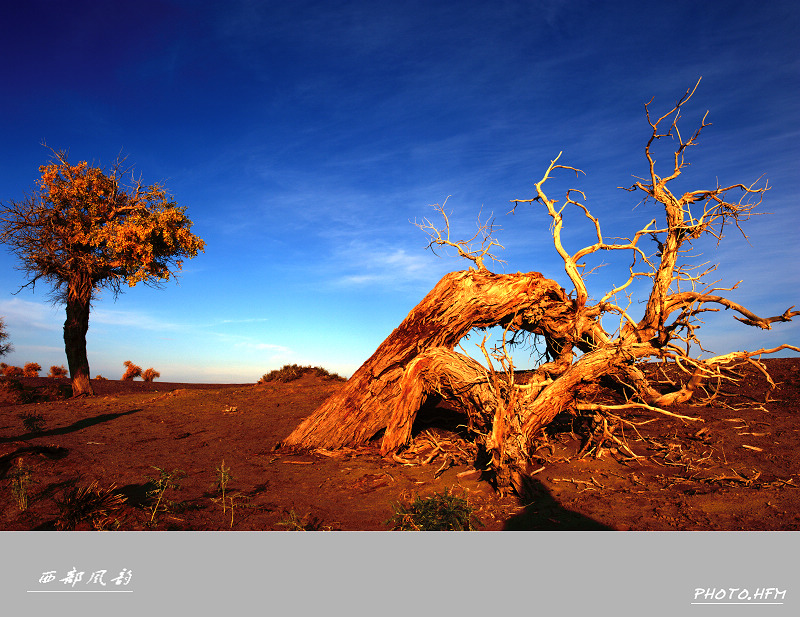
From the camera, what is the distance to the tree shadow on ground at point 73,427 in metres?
8.82

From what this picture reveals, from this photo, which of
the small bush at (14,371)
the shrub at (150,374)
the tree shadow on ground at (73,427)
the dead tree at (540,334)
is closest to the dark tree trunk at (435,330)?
the dead tree at (540,334)

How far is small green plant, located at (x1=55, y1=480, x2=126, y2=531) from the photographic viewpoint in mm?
4348

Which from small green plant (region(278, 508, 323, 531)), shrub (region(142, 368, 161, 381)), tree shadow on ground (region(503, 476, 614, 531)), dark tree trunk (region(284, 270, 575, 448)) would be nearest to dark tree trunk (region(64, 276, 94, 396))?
shrub (region(142, 368, 161, 381))

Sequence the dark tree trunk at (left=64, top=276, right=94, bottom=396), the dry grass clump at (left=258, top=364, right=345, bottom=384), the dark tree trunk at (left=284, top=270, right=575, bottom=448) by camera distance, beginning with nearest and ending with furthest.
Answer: the dark tree trunk at (left=284, top=270, right=575, bottom=448) < the dark tree trunk at (left=64, top=276, right=94, bottom=396) < the dry grass clump at (left=258, top=364, right=345, bottom=384)

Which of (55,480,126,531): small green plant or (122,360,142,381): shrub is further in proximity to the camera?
(122,360,142,381): shrub

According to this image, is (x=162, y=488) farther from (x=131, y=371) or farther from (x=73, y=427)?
(x=131, y=371)

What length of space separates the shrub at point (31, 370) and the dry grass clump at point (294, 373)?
56.5ft

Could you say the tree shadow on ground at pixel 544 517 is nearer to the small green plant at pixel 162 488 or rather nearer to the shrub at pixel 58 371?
the small green plant at pixel 162 488

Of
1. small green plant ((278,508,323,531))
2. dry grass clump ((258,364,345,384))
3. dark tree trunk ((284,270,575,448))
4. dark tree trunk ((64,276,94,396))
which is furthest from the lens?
dry grass clump ((258,364,345,384))

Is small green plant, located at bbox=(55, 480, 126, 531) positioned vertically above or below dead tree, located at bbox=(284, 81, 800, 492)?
below

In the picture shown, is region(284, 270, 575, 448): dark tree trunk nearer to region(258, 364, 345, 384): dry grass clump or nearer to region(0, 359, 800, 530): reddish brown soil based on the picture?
region(0, 359, 800, 530): reddish brown soil

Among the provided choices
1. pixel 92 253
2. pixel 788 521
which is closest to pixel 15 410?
pixel 92 253

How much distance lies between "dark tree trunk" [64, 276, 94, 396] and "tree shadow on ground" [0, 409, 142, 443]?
6.00m

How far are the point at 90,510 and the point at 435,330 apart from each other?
5.25m
